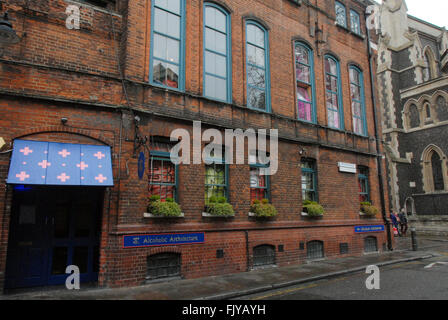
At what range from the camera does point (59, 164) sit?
7.55 m

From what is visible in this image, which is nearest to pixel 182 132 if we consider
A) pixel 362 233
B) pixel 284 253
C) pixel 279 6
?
pixel 284 253

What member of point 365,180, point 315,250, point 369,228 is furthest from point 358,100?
point 315,250

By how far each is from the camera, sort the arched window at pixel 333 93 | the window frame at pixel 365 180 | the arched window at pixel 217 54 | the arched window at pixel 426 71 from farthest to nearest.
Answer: the arched window at pixel 426 71 < the window frame at pixel 365 180 < the arched window at pixel 333 93 < the arched window at pixel 217 54

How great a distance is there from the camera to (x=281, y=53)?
42.8 feet

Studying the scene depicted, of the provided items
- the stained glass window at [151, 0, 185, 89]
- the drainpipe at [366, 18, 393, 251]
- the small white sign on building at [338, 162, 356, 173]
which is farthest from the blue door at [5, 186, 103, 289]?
the drainpipe at [366, 18, 393, 251]

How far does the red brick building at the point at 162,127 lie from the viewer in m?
7.98

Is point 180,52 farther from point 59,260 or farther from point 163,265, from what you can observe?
point 59,260

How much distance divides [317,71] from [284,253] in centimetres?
797

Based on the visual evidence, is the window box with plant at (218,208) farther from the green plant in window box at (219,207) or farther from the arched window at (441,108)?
the arched window at (441,108)

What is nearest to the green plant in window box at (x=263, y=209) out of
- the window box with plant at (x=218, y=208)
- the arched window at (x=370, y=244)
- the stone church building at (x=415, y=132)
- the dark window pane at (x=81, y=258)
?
the window box with plant at (x=218, y=208)

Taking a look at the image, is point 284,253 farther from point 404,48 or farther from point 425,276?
point 404,48

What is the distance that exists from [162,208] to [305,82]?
28.1 feet

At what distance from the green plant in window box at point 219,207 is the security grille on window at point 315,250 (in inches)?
160

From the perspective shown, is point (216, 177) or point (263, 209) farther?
point (263, 209)
